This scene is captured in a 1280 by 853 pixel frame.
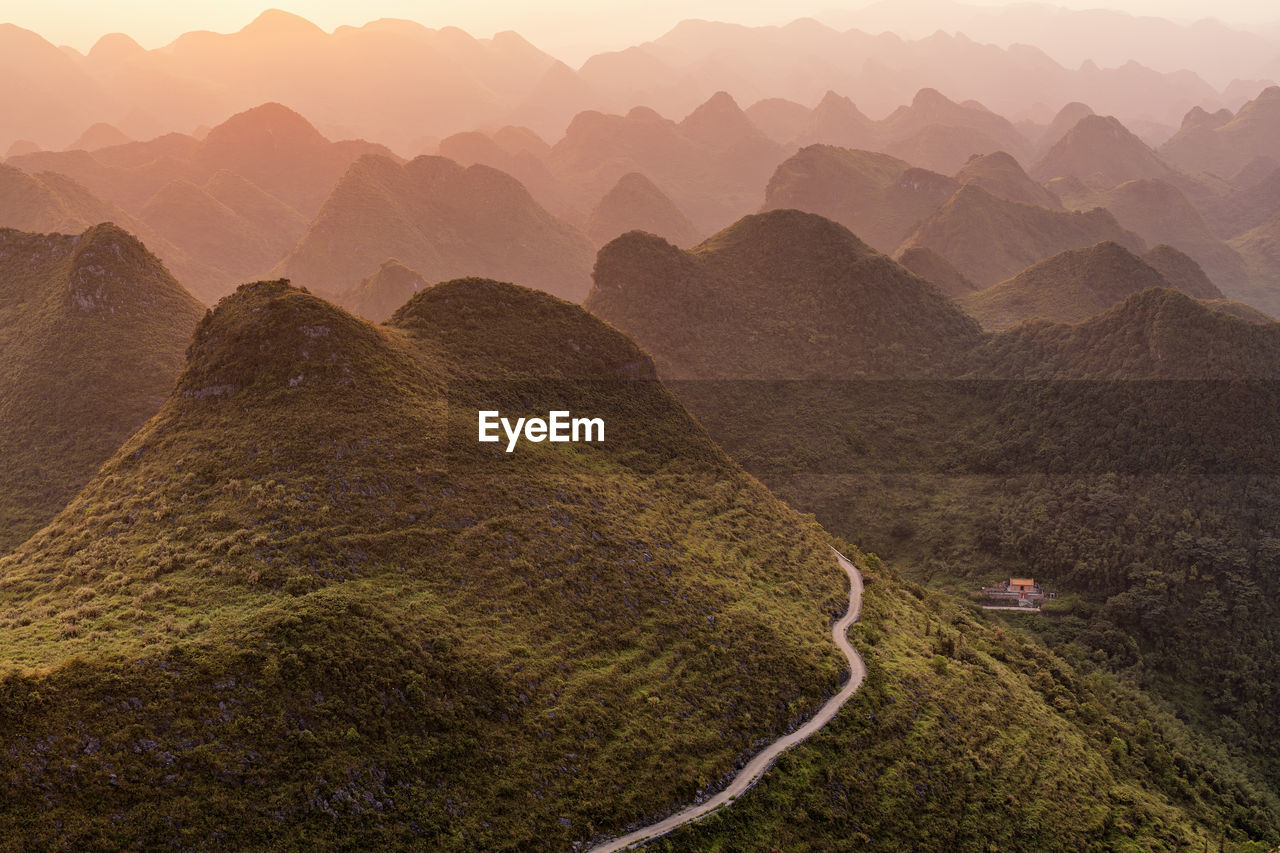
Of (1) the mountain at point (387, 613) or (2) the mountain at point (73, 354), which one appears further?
(2) the mountain at point (73, 354)

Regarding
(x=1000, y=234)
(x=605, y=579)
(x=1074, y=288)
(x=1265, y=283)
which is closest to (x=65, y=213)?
(x=605, y=579)

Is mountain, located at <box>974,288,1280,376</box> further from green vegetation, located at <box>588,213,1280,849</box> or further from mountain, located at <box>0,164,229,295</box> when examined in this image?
mountain, located at <box>0,164,229,295</box>

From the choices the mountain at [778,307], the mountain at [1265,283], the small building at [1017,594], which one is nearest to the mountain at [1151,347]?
the mountain at [778,307]

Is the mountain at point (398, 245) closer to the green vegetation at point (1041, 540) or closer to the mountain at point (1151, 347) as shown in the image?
the green vegetation at point (1041, 540)

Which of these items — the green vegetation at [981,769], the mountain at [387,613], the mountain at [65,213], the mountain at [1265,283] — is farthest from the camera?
the mountain at [1265,283]

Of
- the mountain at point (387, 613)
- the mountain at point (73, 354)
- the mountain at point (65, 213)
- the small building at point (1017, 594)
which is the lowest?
the small building at point (1017, 594)

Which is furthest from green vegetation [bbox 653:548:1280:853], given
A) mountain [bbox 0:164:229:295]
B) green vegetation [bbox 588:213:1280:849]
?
mountain [bbox 0:164:229:295]

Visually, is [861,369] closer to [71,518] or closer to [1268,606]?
[1268,606]
